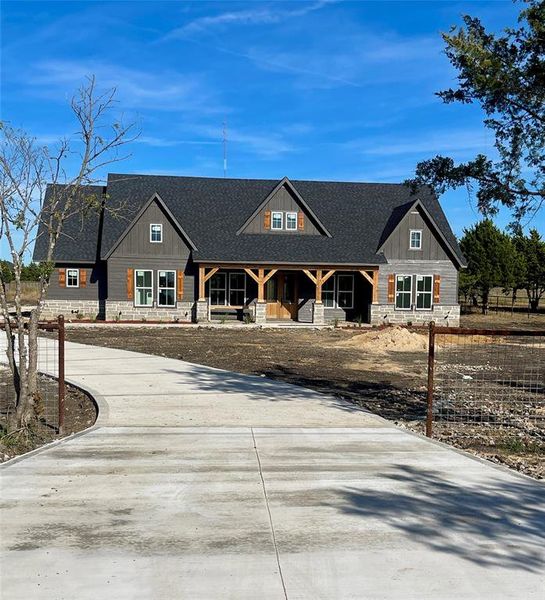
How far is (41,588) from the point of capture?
3.90 m

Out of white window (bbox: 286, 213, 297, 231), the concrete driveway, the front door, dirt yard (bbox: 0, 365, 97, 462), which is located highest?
white window (bbox: 286, 213, 297, 231)

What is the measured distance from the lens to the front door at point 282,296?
101 ft

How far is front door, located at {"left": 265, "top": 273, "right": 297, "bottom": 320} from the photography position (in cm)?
3075

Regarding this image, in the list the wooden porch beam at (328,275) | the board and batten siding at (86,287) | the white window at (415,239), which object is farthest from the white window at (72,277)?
the white window at (415,239)

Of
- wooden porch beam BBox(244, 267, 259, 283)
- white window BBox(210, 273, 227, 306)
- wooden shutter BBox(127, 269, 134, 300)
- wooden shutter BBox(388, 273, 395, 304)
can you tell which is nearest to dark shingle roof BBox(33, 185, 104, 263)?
wooden shutter BBox(127, 269, 134, 300)

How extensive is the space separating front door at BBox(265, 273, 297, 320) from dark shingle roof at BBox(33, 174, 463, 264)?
83.9 inches

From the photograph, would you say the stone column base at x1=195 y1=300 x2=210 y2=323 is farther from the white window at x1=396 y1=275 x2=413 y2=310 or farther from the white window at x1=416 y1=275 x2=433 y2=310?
the white window at x1=416 y1=275 x2=433 y2=310

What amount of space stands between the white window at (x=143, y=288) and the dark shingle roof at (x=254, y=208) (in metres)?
2.02

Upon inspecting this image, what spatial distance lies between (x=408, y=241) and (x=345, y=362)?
15682mm

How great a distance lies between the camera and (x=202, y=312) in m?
28.7

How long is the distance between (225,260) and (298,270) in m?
3.77

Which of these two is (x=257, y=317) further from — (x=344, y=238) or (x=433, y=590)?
(x=433, y=590)

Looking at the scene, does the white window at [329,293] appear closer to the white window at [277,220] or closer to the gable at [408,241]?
the gable at [408,241]

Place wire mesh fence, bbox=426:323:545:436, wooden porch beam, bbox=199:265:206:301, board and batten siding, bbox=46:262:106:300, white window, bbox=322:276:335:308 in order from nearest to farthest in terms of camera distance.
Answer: wire mesh fence, bbox=426:323:545:436 < wooden porch beam, bbox=199:265:206:301 < board and batten siding, bbox=46:262:106:300 < white window, bbox=322:276:335:308
